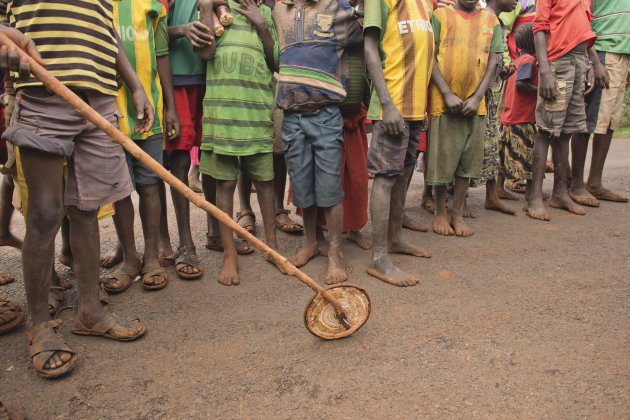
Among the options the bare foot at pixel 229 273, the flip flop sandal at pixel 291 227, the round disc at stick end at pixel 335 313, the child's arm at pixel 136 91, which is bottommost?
the flip flop sandal at pixel 291 227

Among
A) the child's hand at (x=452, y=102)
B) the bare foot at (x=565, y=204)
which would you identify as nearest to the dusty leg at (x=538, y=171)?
the bare foot at (x=565, y=204)

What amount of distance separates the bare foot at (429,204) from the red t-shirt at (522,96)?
1.14 meters

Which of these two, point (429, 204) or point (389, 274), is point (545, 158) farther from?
point (389, 274)

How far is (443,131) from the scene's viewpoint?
12.1ft

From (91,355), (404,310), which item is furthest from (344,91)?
(91,355)

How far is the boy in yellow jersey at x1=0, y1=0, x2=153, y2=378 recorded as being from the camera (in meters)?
2.04

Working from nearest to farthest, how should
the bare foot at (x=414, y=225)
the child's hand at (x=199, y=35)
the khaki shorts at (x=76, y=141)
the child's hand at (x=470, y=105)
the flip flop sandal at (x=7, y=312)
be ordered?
the khaki shorts at (x=76, y=141)
the flip flop sandal at (x=7, y=312)
the child's hand at (x=199, y=35)
the child's hand at (x=470, y=105)
the bare foot at (x=414, y=225)

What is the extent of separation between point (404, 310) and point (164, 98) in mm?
2001

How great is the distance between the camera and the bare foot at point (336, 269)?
119 inches

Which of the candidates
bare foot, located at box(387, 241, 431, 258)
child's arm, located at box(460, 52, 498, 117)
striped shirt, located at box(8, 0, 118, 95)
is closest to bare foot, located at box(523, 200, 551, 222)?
child's arm, located at box(460, 52, 498, 117)

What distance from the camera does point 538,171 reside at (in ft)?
14.7

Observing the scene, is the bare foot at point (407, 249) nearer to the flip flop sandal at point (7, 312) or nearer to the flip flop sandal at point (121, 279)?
the flip flop sandal at point (121, 279)

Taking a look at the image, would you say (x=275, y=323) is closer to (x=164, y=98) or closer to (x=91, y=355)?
(x=91, y=355)

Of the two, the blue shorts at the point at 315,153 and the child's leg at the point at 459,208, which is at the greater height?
the blue shorts at the point at 315,153
